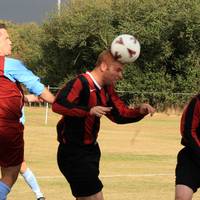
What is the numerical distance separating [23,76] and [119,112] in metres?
1.08

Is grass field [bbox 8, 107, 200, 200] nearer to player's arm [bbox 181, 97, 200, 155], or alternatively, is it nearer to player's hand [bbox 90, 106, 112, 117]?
player's arm [bbox 181, 97, 200, 155]

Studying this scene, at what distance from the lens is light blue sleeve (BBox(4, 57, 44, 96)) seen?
669cm

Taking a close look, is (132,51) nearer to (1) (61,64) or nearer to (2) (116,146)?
(2) (116,146)

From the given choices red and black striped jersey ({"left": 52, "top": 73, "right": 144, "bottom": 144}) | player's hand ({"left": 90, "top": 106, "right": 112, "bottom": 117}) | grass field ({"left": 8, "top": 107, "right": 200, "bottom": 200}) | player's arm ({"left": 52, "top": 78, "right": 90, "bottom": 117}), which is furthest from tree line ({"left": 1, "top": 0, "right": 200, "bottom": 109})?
player's hand ({"left": 90, "top": 106, "right": 112, "bottom": 117})

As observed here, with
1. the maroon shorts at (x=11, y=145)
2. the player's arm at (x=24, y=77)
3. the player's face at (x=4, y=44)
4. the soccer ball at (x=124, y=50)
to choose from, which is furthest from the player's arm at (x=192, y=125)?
the player's face at (x=4, y=44)

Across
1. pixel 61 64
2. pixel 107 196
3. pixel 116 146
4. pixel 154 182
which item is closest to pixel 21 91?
pixel 107 196

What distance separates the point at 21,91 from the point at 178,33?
41253 mm

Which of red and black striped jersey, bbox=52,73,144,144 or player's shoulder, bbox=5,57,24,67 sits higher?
player's shoulder, bbox=5,57,24,67

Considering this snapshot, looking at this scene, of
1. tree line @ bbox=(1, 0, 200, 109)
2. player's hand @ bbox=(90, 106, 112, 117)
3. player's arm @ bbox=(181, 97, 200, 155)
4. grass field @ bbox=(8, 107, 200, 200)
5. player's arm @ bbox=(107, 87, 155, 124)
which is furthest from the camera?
tree line @ bbox=(1, 0, 200, 109)

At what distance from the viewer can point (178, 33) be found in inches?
1863

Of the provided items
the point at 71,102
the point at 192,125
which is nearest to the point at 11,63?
the point at 71,102

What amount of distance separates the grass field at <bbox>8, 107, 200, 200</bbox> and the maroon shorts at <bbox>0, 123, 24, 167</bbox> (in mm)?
2233

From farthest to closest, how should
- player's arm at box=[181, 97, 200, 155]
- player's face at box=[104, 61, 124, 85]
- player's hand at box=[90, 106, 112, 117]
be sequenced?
player's arm at box=[181, 97, 200, 155] < player's face at box=[104, 61, 124, 85] < player's hand at box=[90, 106, 112, 117]

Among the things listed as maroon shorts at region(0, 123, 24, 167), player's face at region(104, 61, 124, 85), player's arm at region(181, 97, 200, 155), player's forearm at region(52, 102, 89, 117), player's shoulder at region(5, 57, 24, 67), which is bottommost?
maroon shorts at region(0, 123, 24, 167)
